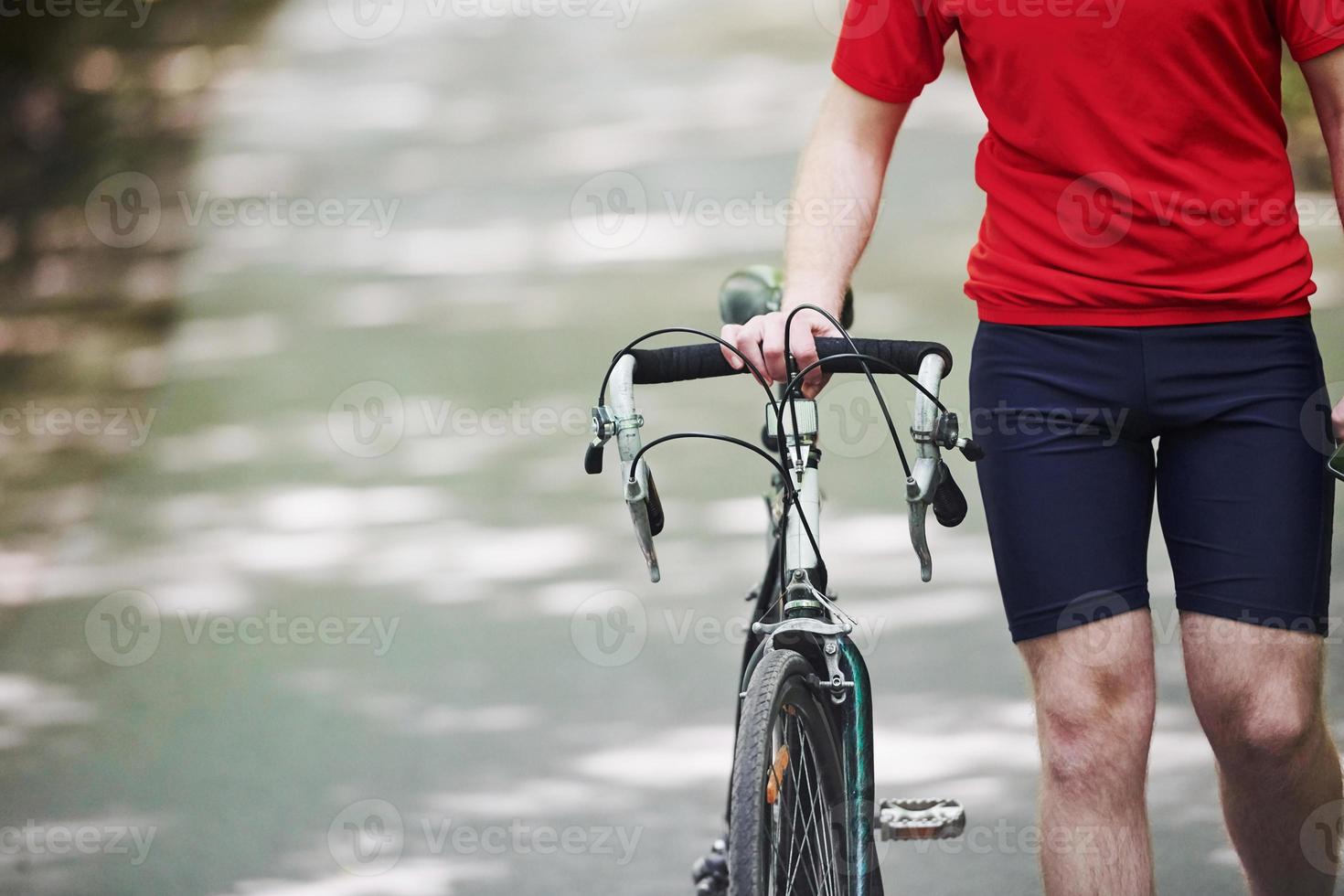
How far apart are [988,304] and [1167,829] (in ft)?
4.61

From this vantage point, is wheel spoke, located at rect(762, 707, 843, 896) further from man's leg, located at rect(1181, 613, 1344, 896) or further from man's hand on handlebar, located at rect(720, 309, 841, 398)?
man's leg, located at rect(1181, 613, 1344, 896)

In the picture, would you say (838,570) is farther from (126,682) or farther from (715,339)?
(715,339)

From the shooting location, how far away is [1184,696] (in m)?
3.15

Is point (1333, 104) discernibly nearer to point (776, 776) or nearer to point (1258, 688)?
point (1258, 688)

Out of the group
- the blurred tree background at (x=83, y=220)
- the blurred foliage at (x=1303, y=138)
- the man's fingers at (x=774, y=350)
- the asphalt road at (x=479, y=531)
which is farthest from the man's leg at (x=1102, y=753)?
the blurred tree background at (x=83, y=220)

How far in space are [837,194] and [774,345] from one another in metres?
0.34

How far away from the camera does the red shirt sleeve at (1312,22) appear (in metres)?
1.55

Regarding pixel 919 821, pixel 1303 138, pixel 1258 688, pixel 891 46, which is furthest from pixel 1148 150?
pixel 1303 138

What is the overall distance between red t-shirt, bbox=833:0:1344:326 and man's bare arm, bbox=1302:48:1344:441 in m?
0.02

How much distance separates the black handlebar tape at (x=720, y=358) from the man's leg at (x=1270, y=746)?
18.2 inches

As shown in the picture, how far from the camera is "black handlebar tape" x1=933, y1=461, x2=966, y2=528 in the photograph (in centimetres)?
151

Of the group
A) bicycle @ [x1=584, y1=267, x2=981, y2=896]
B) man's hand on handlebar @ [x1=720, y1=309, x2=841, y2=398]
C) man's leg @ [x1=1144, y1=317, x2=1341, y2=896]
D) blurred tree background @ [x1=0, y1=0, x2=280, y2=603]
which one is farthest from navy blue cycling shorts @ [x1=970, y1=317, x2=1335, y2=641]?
blurred tree background @ [x1=0, y1=0, x2=280, y2=603]

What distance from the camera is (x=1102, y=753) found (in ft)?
5.26

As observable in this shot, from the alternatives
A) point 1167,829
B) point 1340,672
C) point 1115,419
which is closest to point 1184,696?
point 1340,672
